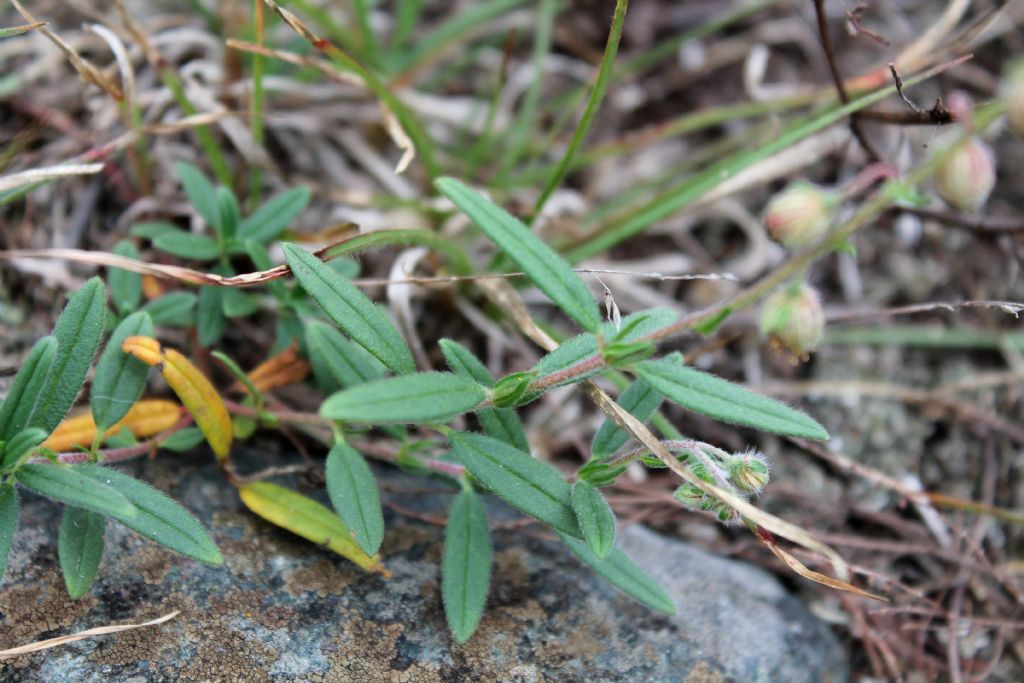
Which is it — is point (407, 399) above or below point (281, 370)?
above

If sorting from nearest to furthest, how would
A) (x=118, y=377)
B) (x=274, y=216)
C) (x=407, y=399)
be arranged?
(x=407, y=399)
(x=118, y=377)
(x=274, y=216)

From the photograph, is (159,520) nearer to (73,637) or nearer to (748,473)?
(73,637)

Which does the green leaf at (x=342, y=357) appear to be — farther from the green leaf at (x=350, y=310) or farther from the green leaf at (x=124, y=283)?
the green leaf at (x=124, y=283)

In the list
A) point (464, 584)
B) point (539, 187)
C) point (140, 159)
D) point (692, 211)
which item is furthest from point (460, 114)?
point (464, 584)

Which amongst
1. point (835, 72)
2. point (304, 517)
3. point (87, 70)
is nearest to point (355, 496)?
point (304, 517)

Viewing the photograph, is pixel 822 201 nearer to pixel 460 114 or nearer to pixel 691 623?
pixel 691 623

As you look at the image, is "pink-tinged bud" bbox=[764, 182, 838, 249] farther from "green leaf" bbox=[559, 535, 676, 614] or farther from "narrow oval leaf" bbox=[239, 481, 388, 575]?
"narrow oval leaf" bbox=[239, 481, 388, 575]
